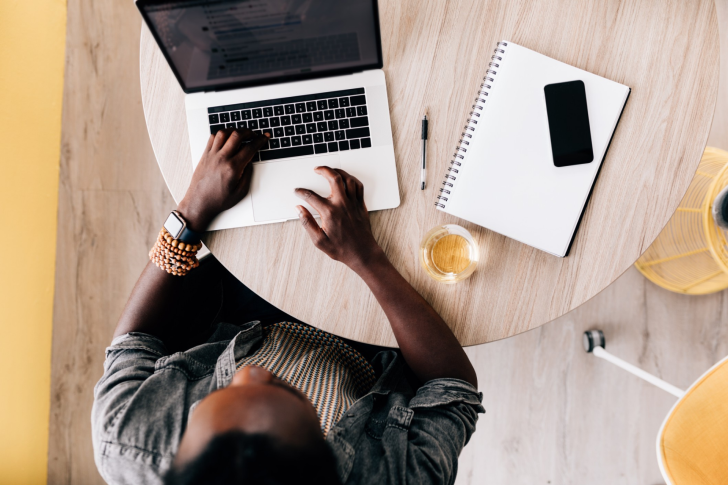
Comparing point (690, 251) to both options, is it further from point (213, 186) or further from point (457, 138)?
point (213, 186)

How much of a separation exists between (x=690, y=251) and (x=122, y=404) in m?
1.46

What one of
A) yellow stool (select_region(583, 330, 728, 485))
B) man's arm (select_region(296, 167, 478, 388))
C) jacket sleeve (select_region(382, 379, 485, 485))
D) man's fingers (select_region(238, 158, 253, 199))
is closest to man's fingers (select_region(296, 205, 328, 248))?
man's arm (select_region(296, 167, 478, 388))

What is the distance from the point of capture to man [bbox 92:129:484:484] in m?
0.64

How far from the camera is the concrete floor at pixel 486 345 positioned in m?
1.49

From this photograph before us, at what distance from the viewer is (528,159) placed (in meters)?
0.85

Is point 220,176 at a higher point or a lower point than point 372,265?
higher

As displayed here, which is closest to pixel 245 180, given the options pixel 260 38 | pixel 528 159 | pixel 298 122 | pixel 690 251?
pixel 298 122

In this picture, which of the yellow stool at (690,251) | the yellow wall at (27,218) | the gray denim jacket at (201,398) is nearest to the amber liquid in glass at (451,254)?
the gray denim jacket at (201,398)

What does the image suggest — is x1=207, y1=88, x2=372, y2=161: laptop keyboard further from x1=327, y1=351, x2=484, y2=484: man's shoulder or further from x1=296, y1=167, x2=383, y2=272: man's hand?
x1=327, y1=351, x2=484, y2=484: man's shoulder

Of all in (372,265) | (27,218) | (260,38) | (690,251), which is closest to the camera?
(260,38)

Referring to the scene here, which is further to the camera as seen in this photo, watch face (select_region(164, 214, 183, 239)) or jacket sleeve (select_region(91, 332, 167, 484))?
watch face (select_region(164, 214, 183, 239))

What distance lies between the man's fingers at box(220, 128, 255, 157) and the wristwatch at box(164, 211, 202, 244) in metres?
0.16

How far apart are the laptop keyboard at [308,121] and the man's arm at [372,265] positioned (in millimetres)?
64

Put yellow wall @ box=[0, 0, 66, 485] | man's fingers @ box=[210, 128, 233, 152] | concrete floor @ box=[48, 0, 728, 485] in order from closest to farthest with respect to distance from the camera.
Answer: man's fingers @ box=[210, 128, 233, 152] → yellow wall @ box=[0, 0, 66, 485] → concrete floor @ box=[48, 0, 728, 485]
